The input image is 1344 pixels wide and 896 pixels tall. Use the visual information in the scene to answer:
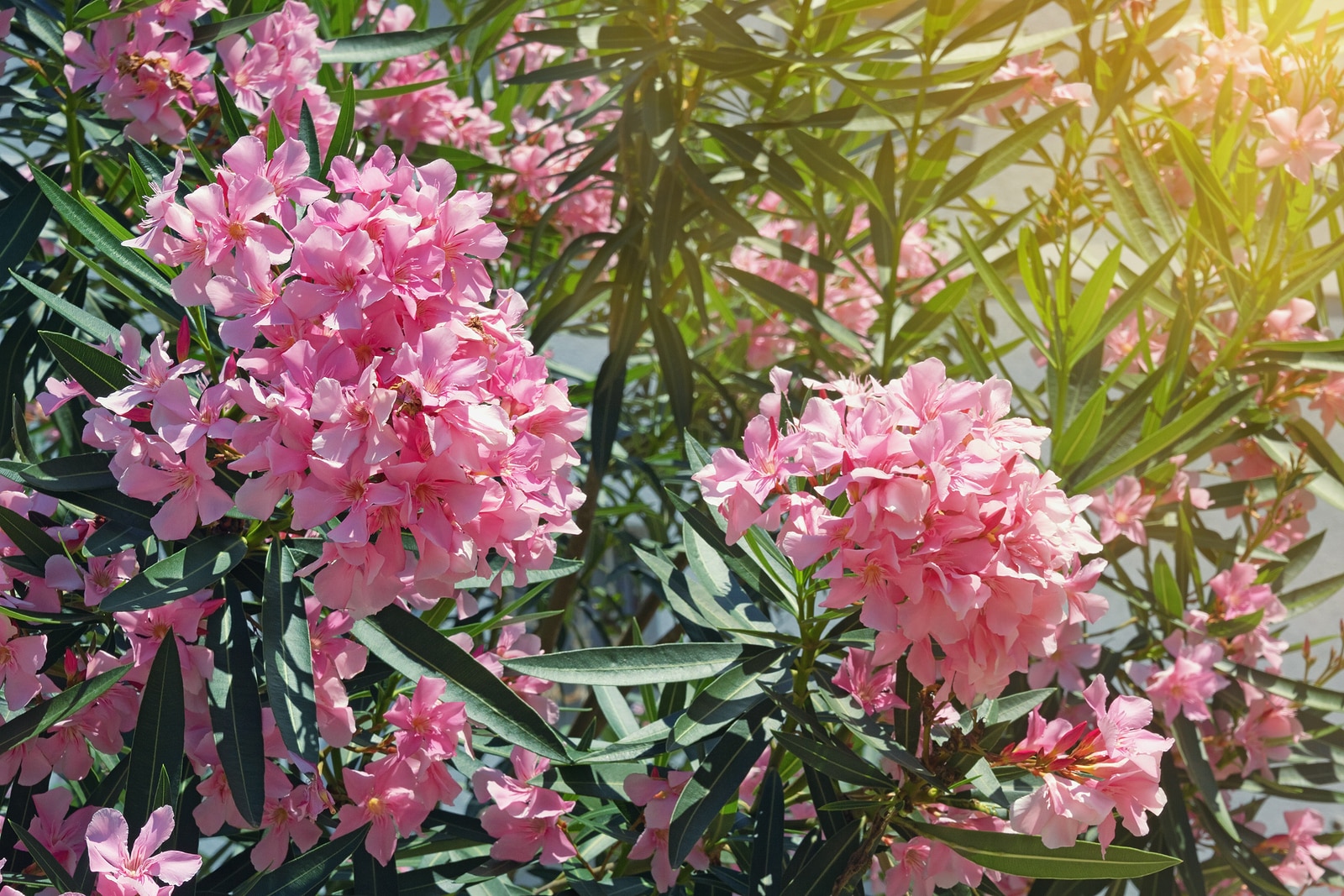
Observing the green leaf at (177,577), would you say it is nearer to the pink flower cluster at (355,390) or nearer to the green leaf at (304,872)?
the pink flower cluster at (355,390)

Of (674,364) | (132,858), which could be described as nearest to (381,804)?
(132,858)

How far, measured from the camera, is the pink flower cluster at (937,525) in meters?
0.59

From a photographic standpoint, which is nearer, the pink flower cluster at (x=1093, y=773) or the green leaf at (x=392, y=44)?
the pink flower cluster at (x=1093, y=773)

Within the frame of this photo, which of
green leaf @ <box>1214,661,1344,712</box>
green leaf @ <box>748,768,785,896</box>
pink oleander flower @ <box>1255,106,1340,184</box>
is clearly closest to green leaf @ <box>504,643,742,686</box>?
green leaf @ <box>748,768,785,896</box>

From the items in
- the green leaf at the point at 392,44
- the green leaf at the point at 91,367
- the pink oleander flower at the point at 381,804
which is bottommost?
the pink oleander flower at the point at 381,804

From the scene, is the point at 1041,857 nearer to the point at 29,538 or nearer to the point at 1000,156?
the point at 29,538

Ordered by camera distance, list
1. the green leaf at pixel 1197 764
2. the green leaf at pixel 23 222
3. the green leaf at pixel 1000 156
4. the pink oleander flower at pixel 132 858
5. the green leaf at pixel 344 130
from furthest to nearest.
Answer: the green leaf at pixel 1000 156 < the green leaf at pixel 1197 764 < the green leaf at pixel 23 222 < the green leaf at pixel 344 130 < the pink oleander flower at pixel 132 858

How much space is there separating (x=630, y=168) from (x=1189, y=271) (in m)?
0.65

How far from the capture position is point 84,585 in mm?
702

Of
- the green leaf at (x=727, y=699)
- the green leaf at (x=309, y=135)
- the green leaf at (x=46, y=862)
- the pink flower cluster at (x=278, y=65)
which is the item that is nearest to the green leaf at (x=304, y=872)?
the green leaf at (x=46, y=862)

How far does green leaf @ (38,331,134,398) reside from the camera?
67cm

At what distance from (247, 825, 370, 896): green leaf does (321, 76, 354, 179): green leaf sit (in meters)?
0.45

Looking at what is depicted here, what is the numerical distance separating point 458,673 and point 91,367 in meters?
0.29

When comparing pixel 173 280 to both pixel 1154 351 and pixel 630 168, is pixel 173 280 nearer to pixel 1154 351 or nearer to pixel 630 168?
pixel 630 168
